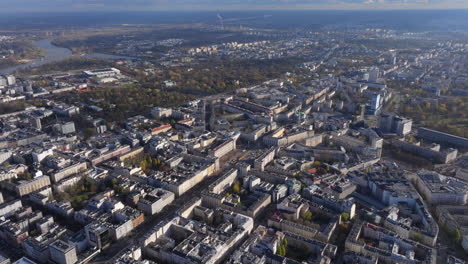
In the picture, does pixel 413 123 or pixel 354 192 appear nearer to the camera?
pixel 354 192

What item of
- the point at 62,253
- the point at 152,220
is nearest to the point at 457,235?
the point at 152,220

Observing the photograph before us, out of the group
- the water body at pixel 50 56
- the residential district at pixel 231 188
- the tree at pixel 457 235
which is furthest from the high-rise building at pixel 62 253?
the water body at pixel 50 56

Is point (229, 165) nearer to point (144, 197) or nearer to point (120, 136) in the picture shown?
point (144, 197)

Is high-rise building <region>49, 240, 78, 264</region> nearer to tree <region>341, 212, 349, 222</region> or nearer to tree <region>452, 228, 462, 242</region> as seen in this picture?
tree <region>341, 212, 349, 222</region>

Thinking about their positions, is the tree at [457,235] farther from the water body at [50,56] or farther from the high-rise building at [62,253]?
the water body at [50,56]

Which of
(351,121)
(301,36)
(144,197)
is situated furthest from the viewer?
(301,36)

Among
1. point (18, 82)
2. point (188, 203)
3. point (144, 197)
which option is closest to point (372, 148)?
point (188, 203)
